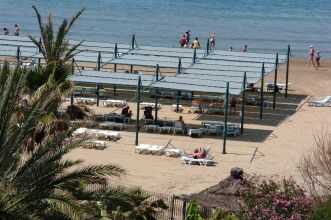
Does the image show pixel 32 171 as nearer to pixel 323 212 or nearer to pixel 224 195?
pixel 323 212

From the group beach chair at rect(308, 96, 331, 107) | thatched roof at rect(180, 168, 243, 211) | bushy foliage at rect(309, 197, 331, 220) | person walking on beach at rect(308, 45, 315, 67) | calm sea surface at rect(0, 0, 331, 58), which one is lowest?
thatched roof at rect(180, 168, 243, 211)

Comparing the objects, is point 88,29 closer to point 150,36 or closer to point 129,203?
point 150,36

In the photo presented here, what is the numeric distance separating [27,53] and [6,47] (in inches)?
66.2

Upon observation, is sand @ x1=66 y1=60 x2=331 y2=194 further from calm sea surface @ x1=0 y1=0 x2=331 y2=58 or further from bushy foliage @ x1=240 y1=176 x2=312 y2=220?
calm sea surface @ x1=0 y1=0 x2=331 y2=58

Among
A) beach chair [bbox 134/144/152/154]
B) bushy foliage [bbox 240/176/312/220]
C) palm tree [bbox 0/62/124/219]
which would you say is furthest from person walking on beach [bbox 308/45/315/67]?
palm tree [bbox 0/62/124/219]

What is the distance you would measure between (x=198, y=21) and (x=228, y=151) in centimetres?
5971

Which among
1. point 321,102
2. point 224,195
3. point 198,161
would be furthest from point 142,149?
point 321,102

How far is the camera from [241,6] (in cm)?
11375

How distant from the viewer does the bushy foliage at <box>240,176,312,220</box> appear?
17375 millimetres

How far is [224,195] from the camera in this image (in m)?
21.0

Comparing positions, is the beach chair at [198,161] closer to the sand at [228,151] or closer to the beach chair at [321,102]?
the sand at [228,151]

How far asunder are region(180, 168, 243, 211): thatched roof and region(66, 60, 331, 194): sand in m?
1.53

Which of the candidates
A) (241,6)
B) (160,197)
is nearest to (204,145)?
(160,197)

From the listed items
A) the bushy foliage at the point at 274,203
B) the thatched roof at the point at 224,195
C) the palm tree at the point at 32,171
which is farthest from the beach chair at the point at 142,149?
the palm tree at the point at 32,171
